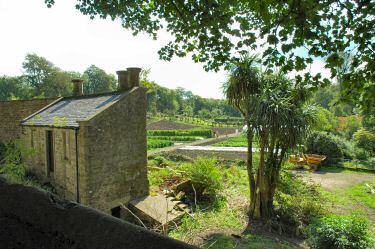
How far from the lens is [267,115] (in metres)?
7.62

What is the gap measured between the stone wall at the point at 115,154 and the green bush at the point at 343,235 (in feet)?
22.3

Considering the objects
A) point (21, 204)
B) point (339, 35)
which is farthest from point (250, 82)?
point (21, 204)

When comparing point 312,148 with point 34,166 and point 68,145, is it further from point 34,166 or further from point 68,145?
point 34,166

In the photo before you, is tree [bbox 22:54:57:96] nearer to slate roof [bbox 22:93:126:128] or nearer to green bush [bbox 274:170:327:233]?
slate roof [bbox 22:93:126:128]

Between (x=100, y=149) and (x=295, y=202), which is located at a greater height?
(x=100, y=149)

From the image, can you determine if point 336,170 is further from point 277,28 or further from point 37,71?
point 37,71

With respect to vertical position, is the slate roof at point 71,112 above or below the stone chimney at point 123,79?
below

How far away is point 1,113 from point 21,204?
58.2 ft

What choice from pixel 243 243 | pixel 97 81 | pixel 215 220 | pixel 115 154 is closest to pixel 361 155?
pixel 215 220

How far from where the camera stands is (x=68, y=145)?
8.69 meters

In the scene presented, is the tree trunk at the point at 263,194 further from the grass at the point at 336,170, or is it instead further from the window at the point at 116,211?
the grass at the point at 336,170

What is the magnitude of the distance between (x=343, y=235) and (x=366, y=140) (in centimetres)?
2029

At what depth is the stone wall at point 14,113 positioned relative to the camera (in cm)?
1364

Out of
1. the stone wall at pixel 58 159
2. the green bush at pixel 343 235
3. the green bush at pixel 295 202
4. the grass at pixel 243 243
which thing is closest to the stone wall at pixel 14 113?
the stone wall at pixel 58 159
